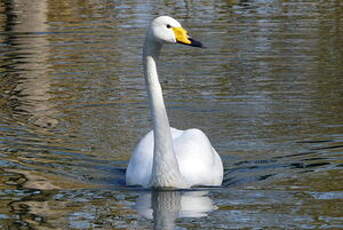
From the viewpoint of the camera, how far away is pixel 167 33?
340 inches

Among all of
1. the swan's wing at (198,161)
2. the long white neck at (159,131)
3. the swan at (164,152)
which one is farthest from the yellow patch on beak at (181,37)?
the swan's wing at (198,161)

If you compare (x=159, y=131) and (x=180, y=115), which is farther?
(x=180, y=115)

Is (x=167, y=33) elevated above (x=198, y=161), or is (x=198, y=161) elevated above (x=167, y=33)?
(x=167, y=33)

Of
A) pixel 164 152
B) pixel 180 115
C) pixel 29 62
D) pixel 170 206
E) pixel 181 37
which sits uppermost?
pixel 181 37

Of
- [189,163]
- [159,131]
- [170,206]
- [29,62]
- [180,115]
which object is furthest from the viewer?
[29,62]

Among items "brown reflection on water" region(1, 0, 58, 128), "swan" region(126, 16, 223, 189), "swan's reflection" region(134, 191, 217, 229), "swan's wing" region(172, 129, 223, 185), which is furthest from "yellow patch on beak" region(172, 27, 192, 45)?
"brown reflection on water" region(1, 0, 58, 128)

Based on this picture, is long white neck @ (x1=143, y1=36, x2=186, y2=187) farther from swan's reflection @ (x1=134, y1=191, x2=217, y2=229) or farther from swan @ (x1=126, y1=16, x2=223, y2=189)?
swan's reflection @ (x1=134, y1=191, x2=217, y2=229)

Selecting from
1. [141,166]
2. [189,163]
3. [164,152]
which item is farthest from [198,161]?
[164,152]

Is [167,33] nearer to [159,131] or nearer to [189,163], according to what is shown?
[159,131]

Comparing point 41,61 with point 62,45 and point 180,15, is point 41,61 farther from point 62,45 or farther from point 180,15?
point 180,15

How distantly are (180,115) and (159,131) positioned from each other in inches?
161

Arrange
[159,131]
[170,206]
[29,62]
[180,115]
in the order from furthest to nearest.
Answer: [29,62], [180,115], [159,131], [170,206]

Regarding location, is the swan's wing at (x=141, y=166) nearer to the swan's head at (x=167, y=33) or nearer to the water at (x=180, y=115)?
the water at (x=180, y=115)

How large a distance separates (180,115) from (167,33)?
13.5 feet
